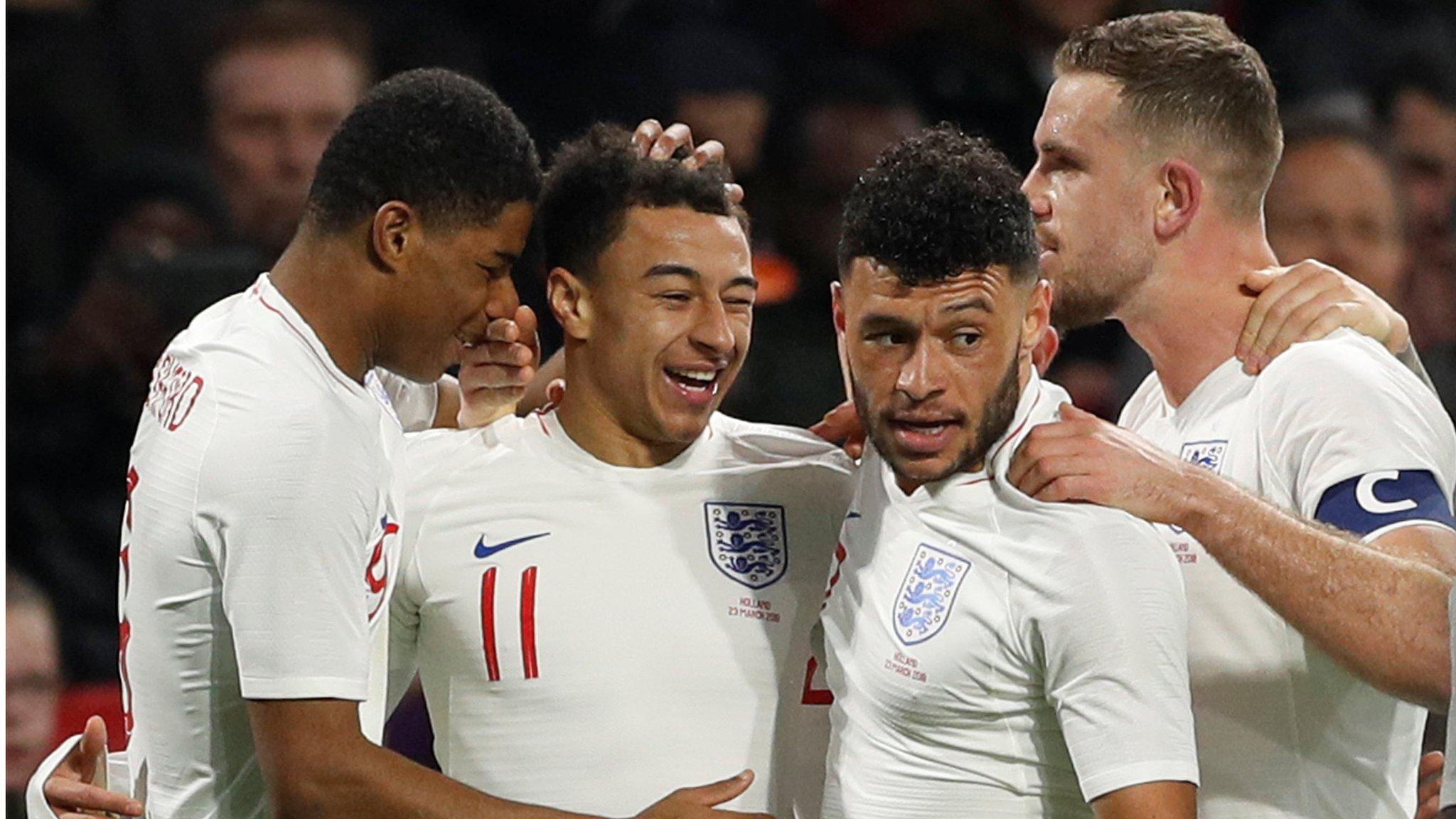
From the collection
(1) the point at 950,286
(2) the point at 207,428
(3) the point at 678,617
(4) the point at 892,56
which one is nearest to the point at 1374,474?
(1) the point at 950,286

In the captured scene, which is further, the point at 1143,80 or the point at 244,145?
the point at 244,145

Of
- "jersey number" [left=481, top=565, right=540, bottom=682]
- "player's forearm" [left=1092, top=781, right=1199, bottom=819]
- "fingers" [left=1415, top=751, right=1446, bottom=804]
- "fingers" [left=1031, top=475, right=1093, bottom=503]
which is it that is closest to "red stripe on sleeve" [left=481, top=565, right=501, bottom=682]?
"jersey number" [left=481, top=565, right=540, bottom=682]

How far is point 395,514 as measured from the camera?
3141mm

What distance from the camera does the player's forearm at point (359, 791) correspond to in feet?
9.25

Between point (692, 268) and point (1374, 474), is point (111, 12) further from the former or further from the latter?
point (1374, 474)

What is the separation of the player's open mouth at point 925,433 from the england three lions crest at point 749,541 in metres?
0.47

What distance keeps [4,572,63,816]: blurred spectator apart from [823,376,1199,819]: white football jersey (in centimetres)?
312

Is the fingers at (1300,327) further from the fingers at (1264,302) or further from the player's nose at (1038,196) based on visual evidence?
the player's nose at (1038,196)

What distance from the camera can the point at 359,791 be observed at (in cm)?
283

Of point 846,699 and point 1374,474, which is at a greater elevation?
point 1374,474

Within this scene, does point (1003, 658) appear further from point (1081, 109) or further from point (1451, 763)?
point (1081, 109)

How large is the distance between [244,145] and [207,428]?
3562mm

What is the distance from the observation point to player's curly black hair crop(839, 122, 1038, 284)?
113 inches

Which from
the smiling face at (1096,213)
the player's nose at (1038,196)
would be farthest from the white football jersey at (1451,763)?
the player's nose at (1038,196)
